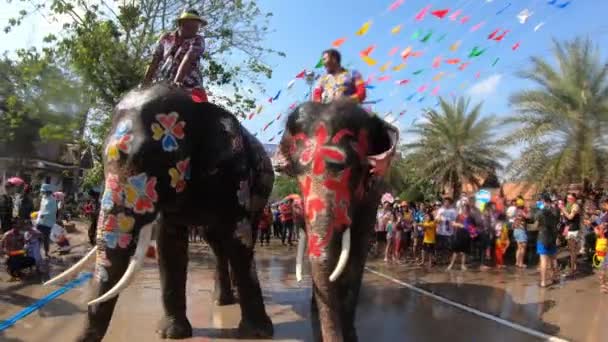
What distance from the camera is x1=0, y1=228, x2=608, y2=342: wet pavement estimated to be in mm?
6020

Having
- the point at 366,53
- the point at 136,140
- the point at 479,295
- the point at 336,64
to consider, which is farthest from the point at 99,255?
the point at 479,295

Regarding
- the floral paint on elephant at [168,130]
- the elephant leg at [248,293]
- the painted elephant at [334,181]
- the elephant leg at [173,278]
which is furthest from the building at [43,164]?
the painted elephant at [334,181]

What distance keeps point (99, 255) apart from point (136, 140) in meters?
0.91

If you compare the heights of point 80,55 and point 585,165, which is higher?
point 80,55

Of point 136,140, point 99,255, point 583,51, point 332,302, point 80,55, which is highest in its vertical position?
point 583,51

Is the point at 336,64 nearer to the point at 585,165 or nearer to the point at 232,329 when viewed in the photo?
the point at 232,329

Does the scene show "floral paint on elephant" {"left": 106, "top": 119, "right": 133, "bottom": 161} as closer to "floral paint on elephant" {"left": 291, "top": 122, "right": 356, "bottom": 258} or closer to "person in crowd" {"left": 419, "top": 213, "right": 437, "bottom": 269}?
"floral paint on elephant" {"left": 291, "top": 122, "right": 356, "bottom": 258}

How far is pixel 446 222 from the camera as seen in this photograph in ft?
43.7

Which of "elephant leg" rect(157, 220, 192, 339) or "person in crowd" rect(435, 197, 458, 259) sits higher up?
"person in crowd" rect(435, 197, 458, 259)

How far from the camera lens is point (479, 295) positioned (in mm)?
9023

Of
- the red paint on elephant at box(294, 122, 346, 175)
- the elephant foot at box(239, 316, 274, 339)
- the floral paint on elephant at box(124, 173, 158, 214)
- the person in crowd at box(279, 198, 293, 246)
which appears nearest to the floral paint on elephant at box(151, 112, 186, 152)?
the floral paint on elephant at box(124, 173, 158, 214)

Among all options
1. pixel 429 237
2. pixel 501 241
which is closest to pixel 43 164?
pixel 429 237

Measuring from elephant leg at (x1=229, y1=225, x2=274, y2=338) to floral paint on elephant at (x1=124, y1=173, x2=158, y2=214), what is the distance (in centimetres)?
131

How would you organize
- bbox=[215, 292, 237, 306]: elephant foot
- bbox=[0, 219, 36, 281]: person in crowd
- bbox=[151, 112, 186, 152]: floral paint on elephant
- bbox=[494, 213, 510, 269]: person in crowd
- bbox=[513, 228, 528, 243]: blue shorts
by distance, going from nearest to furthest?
bbox=[151, 112, 186, 152]: floral paint on elephant, bbox=[215, 292, 237, 306]: elephant foot, bbox=[0, 219, 36, 281]: person in crowd, bbox=[513, 228, 528, 243]: blue shorts, bbox=[494, 213, 510, 269]: person in crowd
